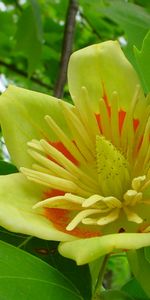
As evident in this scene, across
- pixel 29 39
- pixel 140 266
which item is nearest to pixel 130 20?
pixel 140 266

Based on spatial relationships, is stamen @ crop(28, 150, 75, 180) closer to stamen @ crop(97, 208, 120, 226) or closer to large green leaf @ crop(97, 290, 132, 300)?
stamen @ crop(97, 208, 120, 226)

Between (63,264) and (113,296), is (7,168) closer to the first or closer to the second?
(63,264)

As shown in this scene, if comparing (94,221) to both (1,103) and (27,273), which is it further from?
(1,103)

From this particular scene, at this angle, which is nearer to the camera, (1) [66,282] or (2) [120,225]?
(1) [66,282]

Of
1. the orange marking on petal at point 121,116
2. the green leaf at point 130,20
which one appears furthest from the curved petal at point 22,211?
the green leaf at point 130,20

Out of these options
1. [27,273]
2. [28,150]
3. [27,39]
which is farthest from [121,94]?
[27,39]

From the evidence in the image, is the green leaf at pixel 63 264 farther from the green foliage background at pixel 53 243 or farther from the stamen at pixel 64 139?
the stamen at pixel 64 139
